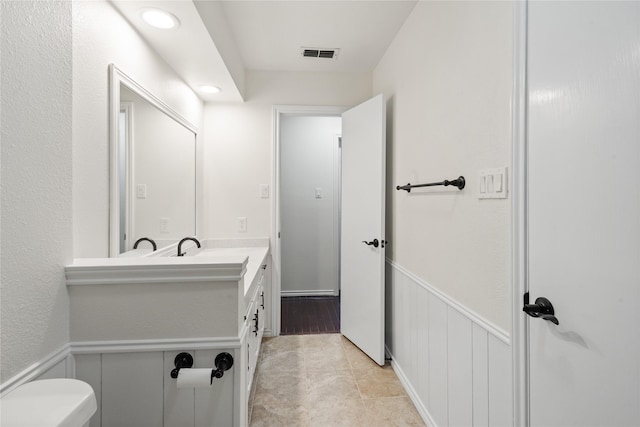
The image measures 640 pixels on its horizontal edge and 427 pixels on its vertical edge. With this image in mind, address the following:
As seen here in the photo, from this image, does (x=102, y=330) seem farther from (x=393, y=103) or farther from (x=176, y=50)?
(x=393, y=103)

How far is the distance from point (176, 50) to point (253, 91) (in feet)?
3.51

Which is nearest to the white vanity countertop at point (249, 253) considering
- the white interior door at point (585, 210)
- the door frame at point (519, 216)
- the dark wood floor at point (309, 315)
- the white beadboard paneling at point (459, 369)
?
the dark wood floor at point (309, 315)

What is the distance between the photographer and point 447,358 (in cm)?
153

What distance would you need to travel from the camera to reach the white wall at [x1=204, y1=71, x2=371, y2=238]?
9.37 ft

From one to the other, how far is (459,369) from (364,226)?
1.28 metres

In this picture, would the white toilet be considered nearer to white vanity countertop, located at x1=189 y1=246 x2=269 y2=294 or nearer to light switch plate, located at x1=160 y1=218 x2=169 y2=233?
white vanity countertop, located at x1=189 y1=246 x2=269 y2=294

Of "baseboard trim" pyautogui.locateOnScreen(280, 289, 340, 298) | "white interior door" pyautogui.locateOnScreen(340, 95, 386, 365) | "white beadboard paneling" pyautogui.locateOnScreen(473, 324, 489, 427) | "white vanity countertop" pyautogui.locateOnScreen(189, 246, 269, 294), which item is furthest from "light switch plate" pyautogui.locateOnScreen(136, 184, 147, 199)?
"baseboard trim" pyautogui.locateOnScreen(280, 289, 340, 298)

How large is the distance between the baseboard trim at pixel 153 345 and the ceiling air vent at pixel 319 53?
2.22 metres

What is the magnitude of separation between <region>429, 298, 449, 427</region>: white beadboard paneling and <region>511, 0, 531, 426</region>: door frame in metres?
0.50

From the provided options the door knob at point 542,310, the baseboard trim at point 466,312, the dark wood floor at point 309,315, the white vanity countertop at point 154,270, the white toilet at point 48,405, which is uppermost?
the white vanity countertop at point 154,270

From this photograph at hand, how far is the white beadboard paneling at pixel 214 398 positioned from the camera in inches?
44.2

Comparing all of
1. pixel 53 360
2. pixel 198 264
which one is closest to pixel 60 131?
pixel 198 264

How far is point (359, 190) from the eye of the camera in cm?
260

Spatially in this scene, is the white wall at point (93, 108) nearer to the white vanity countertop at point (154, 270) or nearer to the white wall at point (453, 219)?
the white vanity countertop at point (154, 270)
